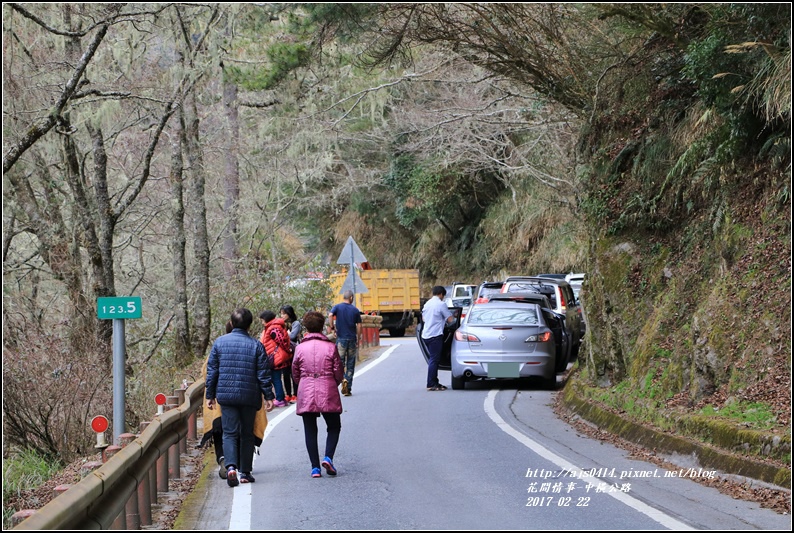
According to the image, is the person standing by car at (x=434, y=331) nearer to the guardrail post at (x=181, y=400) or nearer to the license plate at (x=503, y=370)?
the license plate at (x=503, y=370)

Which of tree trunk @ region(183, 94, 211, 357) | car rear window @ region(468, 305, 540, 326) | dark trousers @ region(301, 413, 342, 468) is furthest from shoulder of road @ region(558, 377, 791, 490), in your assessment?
tree trunk @ region(183, 94, 211, 357)

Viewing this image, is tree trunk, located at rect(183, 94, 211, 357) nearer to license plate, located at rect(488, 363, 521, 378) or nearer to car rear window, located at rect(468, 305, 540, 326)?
car rear window, located at rect(468, 305, 540, 326)

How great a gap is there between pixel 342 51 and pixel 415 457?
34.8 feet

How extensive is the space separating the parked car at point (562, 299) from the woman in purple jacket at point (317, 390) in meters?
13.5

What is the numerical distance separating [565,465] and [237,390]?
337 cm

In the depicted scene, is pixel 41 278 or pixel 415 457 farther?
pixel 41 278

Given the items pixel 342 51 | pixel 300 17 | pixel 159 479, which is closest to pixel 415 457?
pixel 159 479

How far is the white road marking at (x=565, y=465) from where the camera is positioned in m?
7.01

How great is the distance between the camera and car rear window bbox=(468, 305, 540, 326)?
57.1 ft

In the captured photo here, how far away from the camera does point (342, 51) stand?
19.0 meters

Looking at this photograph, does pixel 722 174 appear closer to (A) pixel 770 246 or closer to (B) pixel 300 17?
(A) pixel 770 246

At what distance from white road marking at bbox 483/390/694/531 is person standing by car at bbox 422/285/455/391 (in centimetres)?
150

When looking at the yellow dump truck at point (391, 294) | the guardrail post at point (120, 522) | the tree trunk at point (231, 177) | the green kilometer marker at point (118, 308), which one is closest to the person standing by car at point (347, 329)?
the green kilometer marker at point (118, 308)

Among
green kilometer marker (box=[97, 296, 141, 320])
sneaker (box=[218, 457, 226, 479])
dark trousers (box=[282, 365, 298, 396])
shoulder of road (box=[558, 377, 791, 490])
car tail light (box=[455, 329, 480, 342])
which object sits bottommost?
dark trousers (box=[282, 365, 298, 396])
